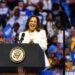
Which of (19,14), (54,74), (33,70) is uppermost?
(19,14)

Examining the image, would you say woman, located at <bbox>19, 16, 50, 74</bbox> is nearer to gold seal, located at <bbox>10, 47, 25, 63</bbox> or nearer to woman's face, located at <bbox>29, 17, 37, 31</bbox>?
woman's face, located at <bbox>29, 17, 37, 31</bbox>

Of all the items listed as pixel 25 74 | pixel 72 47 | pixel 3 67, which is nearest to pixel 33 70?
pixel 25 74

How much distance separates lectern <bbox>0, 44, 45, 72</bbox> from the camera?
379 centimetres

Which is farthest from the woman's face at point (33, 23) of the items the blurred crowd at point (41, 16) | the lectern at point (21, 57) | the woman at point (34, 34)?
the blurred crowd at point (41, 16)

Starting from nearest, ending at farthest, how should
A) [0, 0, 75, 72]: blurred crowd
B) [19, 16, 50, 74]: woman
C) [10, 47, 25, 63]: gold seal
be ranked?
1. [10, 47, 25, 63]: gold seal
2. [19, 16, 50, 74]: woman
3. [0, 0, 75, 72]: blurred crowd

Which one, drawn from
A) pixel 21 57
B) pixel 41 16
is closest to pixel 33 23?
pixel 21 57

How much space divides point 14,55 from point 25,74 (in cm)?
29

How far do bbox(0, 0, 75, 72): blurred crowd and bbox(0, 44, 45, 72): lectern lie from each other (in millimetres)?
2392

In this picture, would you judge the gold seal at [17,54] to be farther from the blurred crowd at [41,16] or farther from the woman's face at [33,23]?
the blurred crowd at [41,16]

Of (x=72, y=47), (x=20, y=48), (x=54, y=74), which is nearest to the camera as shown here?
(x=20, y=48)

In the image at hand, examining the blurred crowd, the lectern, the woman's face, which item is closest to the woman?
the woman's face

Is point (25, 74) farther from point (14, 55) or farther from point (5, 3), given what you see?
point (5, 3)

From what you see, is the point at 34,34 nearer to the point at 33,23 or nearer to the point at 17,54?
the point at 33,23

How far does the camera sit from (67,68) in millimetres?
5633
